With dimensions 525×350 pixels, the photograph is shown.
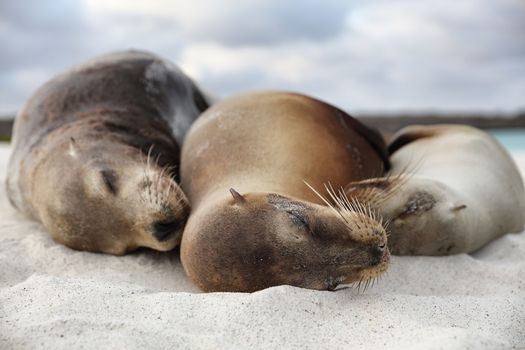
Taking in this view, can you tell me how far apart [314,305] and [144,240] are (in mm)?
1363

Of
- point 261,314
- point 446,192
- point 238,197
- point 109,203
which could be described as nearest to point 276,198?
point 238,197

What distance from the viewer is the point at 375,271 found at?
2.97 m

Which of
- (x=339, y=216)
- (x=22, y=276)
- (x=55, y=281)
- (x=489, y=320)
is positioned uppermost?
(x=339, y=216)

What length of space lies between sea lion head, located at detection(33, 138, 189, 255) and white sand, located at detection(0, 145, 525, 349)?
31 cm

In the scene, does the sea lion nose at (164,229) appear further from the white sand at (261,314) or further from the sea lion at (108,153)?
the white sand at (261,314)

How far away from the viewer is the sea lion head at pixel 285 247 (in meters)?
2.89

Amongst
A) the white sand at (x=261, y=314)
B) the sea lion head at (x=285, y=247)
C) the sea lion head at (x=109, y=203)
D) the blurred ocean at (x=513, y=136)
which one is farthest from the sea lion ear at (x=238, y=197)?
the blurred ocean at (x=513, y=136)

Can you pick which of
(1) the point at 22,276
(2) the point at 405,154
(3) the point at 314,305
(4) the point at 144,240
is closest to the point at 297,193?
(3) the point at 314,305

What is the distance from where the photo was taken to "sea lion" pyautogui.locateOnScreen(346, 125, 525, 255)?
3848 mm

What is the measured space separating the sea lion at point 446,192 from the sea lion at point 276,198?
0.29 meters

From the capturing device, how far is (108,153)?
415 centimetres

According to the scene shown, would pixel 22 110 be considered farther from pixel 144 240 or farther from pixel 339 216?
pixel 339 216

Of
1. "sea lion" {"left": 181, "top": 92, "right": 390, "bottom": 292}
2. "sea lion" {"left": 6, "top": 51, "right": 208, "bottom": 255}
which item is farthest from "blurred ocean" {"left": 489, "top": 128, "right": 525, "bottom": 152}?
"sea lion" {"left": 181, "top": 92, "right": 390, "bottom": 292}

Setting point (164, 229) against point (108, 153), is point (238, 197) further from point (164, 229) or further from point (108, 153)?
point (108, 153)
